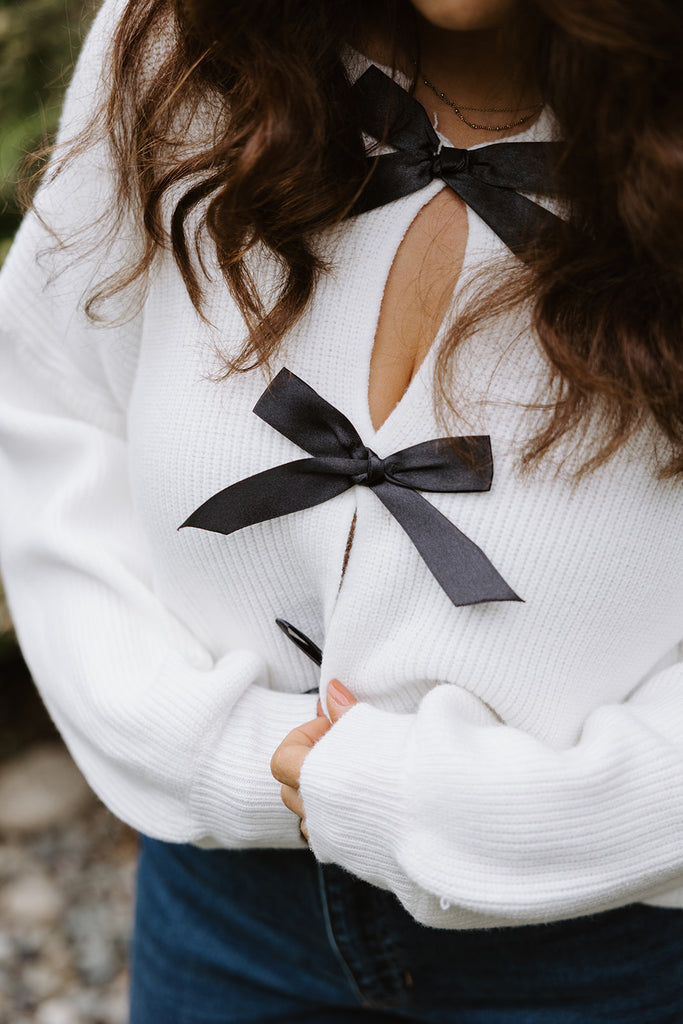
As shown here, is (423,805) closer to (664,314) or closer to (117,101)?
(664,314)

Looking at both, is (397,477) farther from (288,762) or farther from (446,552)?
(288,762)

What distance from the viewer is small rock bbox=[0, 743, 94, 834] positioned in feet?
7.93

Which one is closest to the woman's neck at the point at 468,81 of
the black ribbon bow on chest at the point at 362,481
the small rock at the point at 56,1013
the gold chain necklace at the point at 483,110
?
the gold chain necklace at the point at 483,110

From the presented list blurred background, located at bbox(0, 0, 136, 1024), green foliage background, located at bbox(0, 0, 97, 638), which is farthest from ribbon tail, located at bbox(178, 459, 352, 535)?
green foliage background, located at bbox(0, 0, 97, 638)

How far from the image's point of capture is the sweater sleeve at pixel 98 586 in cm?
99

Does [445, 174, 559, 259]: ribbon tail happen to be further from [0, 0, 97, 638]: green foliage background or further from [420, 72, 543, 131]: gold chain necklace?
[0, 0, 97, 638]: green foliage background

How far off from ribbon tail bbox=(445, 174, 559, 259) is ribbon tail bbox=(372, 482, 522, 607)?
26cm

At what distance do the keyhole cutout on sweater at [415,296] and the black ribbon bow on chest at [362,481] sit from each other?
0.17 ft

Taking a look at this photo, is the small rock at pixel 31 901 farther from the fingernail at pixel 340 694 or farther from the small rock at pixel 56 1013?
the fingernail at pixel 340 694

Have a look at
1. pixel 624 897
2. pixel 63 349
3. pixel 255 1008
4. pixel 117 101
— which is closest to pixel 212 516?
pixel 63 349

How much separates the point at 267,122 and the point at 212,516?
1.28ft

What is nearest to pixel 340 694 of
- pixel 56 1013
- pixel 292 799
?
pixel 292 799

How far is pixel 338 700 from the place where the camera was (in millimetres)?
967

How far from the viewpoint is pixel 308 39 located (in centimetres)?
92
